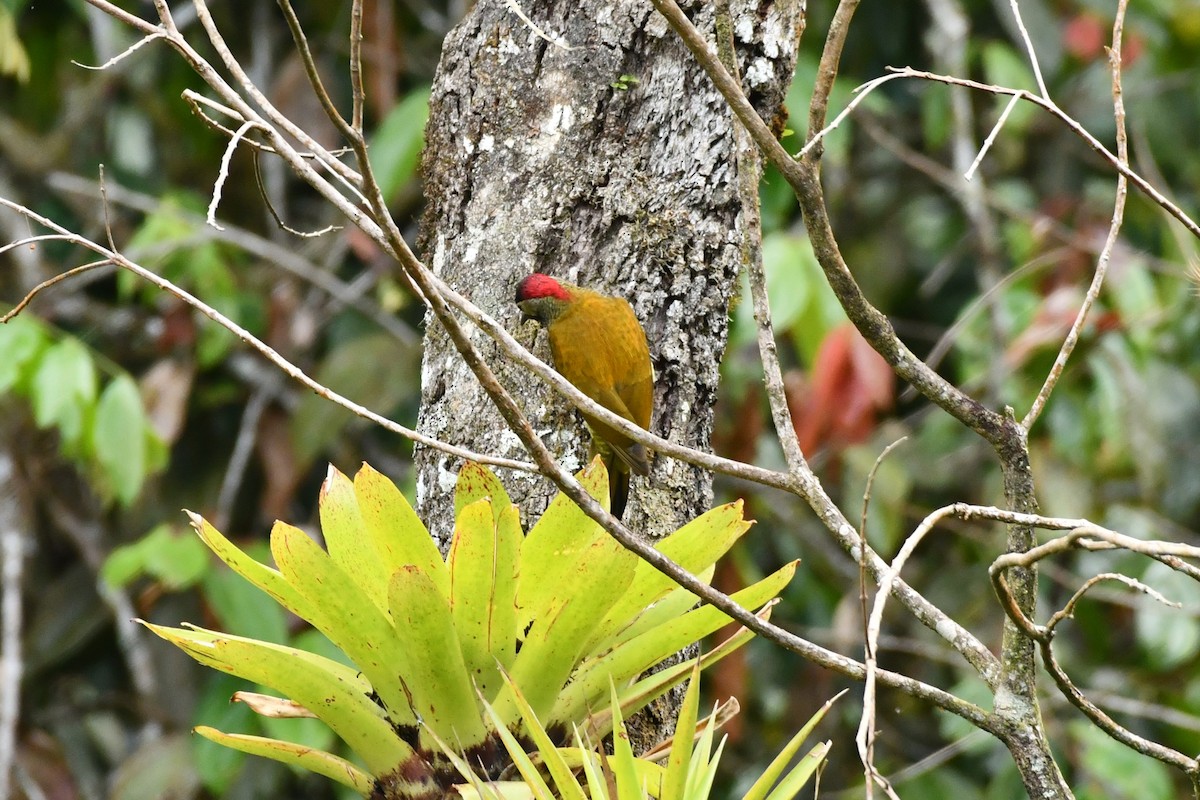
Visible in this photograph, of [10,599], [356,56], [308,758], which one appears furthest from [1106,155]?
[10,599]

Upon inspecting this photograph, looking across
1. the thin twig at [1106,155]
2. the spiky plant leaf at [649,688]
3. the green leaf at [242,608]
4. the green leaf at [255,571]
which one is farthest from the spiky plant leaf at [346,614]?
the green leaf at [242,608]

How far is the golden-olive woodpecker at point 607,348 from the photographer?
2.42 metres

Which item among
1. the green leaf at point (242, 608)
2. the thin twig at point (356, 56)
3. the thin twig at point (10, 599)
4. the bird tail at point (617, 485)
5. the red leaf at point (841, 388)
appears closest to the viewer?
the thin twig at point (356, 56)

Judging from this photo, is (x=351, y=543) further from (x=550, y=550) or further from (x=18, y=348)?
(x=18, y=348)

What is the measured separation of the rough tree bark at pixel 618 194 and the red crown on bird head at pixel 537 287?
0.06 feet

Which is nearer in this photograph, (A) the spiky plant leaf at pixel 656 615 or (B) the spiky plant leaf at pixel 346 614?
(B) the spiky plant leaf at pixel 346 614

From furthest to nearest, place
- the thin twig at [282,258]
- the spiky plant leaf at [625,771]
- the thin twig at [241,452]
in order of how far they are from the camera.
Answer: the thin twig at [241,452] → the thin twig at [282,258] → the spiky plant leaf at [625,771]

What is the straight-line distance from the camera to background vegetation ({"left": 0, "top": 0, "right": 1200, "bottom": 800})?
518cm

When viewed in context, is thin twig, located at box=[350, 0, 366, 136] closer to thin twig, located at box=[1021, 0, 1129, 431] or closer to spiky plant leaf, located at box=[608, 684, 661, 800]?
spiky plant leaf, located at box=[608, 684, 661, 800]

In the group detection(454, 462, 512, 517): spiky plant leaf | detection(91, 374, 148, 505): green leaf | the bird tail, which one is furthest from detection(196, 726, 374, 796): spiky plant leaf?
detection(91, 374, 148, 505): green leaf

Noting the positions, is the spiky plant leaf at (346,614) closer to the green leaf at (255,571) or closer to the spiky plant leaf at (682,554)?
the green leaf at (255,571)

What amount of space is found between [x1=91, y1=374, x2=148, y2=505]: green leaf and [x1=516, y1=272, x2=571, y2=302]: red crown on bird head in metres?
2.48

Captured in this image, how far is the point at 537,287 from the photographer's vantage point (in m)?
2.40

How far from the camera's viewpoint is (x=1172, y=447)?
6219 mm
